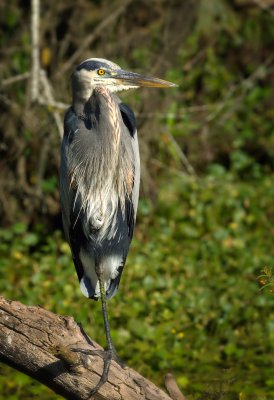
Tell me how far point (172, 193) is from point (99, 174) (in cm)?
305

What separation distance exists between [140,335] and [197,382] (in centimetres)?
57

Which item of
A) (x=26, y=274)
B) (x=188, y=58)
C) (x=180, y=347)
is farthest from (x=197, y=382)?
(x=188, y=58)

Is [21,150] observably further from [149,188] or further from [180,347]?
[180,347]

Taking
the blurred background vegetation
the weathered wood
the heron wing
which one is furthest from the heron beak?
the blurred background vegetation

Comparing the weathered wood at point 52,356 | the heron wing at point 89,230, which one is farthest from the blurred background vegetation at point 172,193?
the weathered wood at point 52,356

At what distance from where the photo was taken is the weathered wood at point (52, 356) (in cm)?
352

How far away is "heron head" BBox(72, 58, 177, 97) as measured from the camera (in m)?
4.21

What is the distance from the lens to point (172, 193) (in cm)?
730

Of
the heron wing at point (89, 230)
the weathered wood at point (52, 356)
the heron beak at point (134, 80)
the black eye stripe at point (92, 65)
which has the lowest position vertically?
the weathered wood at point (52, 356)

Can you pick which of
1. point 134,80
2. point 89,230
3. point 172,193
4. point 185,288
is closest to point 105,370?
point 89,230

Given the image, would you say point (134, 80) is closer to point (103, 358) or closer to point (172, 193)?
point (103, 358)

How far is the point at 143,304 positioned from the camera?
571 centimetres

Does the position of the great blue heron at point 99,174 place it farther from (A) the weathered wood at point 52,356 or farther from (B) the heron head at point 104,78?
(A) the weathered wood at point 52,356

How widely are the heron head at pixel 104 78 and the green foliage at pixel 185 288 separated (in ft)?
5.26
